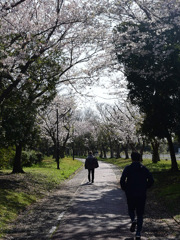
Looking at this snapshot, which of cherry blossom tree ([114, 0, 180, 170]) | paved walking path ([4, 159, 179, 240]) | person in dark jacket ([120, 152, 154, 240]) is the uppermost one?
cherry blossom tree ([114, 0, 180, 170])

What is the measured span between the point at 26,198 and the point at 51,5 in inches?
372

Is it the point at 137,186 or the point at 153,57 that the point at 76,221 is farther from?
the point at 153,57

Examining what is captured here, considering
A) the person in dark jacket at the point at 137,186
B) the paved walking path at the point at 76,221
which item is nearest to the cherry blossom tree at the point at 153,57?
the paved walking path at the point at 76,221

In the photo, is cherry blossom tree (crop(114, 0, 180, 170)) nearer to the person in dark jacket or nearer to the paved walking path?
the paved walking path

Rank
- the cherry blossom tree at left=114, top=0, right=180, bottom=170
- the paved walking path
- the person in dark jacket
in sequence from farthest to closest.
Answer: the cherry blossom tree at left=114, top=0, right=180, bottom=170 < the paved walking path < the person in dark jacket

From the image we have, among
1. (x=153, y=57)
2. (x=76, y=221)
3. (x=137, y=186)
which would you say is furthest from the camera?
(x=153, y=57)

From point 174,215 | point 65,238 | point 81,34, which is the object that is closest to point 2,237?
point 65,238

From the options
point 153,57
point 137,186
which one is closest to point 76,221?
point 137,186

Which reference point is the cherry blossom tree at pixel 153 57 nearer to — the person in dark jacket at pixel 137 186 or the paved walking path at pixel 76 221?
the paved walking path at pixel 76 221

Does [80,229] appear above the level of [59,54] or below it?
below

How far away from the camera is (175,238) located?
6402mm

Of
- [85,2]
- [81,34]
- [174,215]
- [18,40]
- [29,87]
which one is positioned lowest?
[174,215]

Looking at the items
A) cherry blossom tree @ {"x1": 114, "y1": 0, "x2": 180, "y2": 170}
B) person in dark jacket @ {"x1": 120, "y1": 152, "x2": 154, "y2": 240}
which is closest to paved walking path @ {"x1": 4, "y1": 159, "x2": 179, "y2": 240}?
person in dark jacket @ {"x1": 120, "y1": 152, "x2": 154, "y2": 240}

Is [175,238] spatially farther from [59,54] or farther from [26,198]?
[59,54]
